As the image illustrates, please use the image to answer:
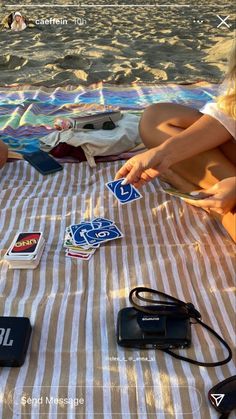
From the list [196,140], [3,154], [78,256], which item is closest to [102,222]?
[78,256]

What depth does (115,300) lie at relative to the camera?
4.40 feet

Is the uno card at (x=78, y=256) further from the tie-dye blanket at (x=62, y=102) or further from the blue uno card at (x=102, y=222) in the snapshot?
the tie-dye blanket at (x=62, y=102)

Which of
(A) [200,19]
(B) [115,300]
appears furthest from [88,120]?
(A) [200,19]

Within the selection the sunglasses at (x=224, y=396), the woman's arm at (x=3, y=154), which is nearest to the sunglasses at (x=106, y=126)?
the woman's arm at (x=3, y=154)

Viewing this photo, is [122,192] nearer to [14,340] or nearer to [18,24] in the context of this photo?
[14,340]

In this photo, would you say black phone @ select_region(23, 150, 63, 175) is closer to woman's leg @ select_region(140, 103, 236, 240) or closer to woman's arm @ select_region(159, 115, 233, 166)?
woman's leg @ select_region(140, 103, 236, 240)

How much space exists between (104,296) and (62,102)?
5.68ft

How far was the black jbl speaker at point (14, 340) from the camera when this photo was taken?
112 centimetres

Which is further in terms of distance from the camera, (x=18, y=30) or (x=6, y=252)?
(x=18, y=30)

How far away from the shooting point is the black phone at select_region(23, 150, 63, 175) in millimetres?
2062

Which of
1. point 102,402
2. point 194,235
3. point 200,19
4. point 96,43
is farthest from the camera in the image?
point 200,19

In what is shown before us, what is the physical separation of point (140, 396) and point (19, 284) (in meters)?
0.50

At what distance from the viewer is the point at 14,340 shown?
115 cm

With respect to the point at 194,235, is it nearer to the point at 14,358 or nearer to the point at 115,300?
the point at 115,300
